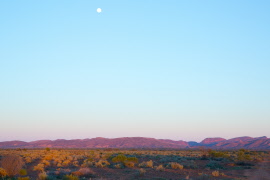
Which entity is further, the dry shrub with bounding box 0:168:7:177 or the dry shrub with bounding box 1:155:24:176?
the dry shrub with bounding box 1:155:24:176

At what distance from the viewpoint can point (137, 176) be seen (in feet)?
66.2

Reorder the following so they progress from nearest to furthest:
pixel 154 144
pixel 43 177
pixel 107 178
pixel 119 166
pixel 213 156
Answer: pixel 43 177, pixel 107 178, pixel 119 166, pixel 213 156, pixel 154 144

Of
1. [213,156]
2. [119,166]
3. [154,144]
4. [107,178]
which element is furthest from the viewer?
[154,144]

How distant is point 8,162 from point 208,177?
13.7m

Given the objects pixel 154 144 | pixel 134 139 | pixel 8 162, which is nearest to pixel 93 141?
pixel 134 139

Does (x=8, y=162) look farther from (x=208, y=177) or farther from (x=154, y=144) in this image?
(x=154, y=144)

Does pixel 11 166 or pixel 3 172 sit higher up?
pixel 11 166

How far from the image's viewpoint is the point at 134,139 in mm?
175375

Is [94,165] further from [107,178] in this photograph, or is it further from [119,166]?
[107,178]

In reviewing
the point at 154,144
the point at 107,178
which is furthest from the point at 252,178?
the point at 154,144

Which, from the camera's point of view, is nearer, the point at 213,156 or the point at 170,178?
the point at 170,178

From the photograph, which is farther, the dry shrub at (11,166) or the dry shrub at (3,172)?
the dry shrub at (11,166)

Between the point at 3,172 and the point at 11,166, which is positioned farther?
the point at 11,166

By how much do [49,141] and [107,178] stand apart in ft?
567
